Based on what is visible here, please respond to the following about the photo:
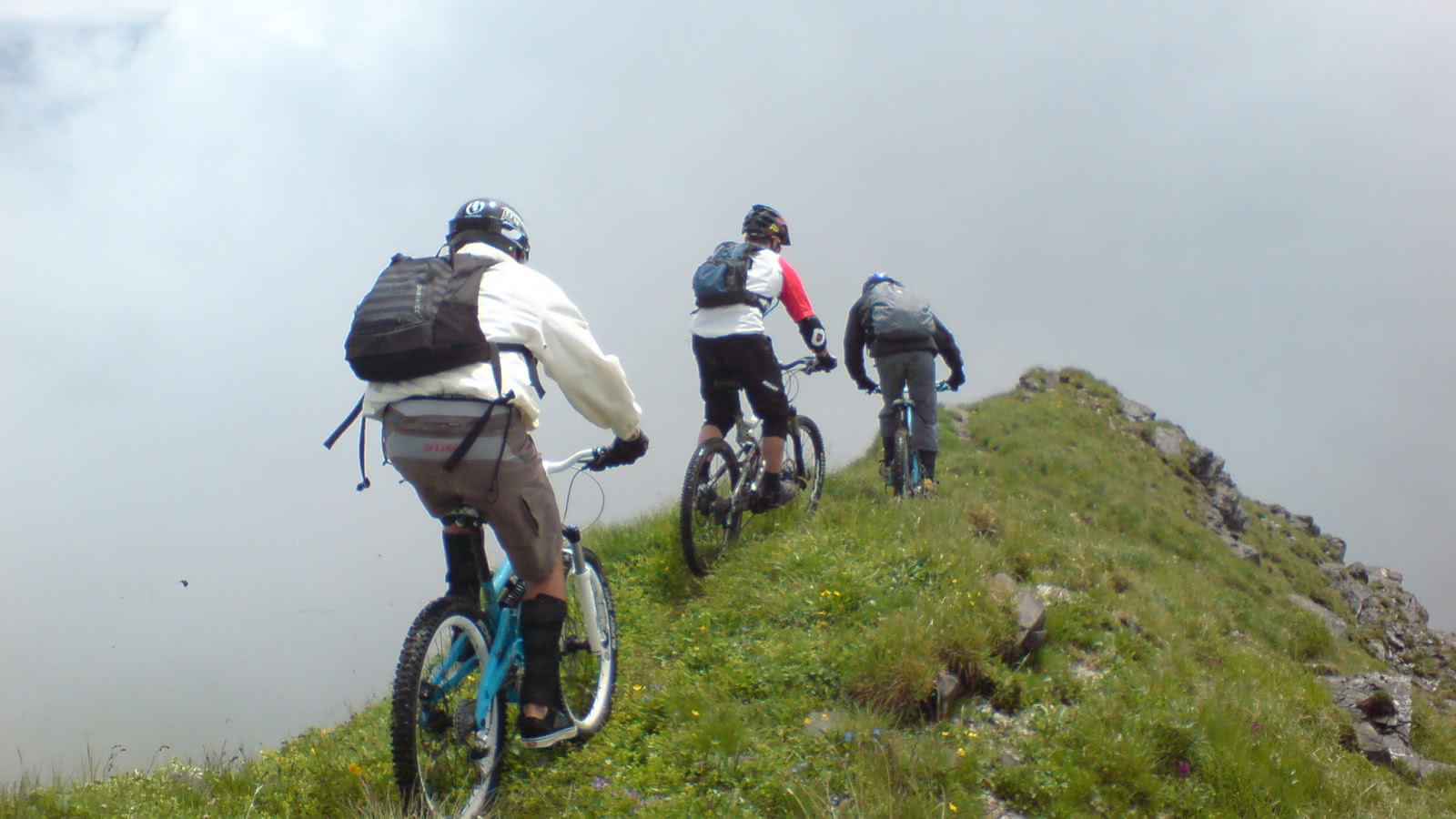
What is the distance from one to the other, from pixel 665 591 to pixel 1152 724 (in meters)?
3.32

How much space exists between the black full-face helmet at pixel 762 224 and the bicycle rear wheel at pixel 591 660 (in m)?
3.10

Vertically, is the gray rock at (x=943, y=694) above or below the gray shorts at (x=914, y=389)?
below

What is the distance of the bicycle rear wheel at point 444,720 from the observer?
3.68m

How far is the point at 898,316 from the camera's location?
8.86 m

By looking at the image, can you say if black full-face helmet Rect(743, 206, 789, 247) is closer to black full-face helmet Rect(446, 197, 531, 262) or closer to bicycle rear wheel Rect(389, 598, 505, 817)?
black full-face helmet Rect(446, 197, 531, 262)

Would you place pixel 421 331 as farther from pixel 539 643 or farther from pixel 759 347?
pixel 759 347

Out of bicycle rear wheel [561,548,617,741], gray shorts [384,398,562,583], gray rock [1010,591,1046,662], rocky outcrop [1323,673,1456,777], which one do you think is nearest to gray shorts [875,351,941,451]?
gray rock [1010,591,1046,662]

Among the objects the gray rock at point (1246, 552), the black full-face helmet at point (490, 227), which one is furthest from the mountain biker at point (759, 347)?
the gray rock at point (1246, 552)

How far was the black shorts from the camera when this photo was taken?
23.0 ft

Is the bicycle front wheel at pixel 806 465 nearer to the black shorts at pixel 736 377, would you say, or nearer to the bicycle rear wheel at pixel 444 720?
the black shorts at pixel 736 377

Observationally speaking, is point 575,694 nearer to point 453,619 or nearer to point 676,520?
point 453,619

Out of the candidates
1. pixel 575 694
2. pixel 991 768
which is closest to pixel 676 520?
pixel 575 694

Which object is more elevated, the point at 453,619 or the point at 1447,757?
the point at 453,619

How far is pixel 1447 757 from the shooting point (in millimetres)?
8734
